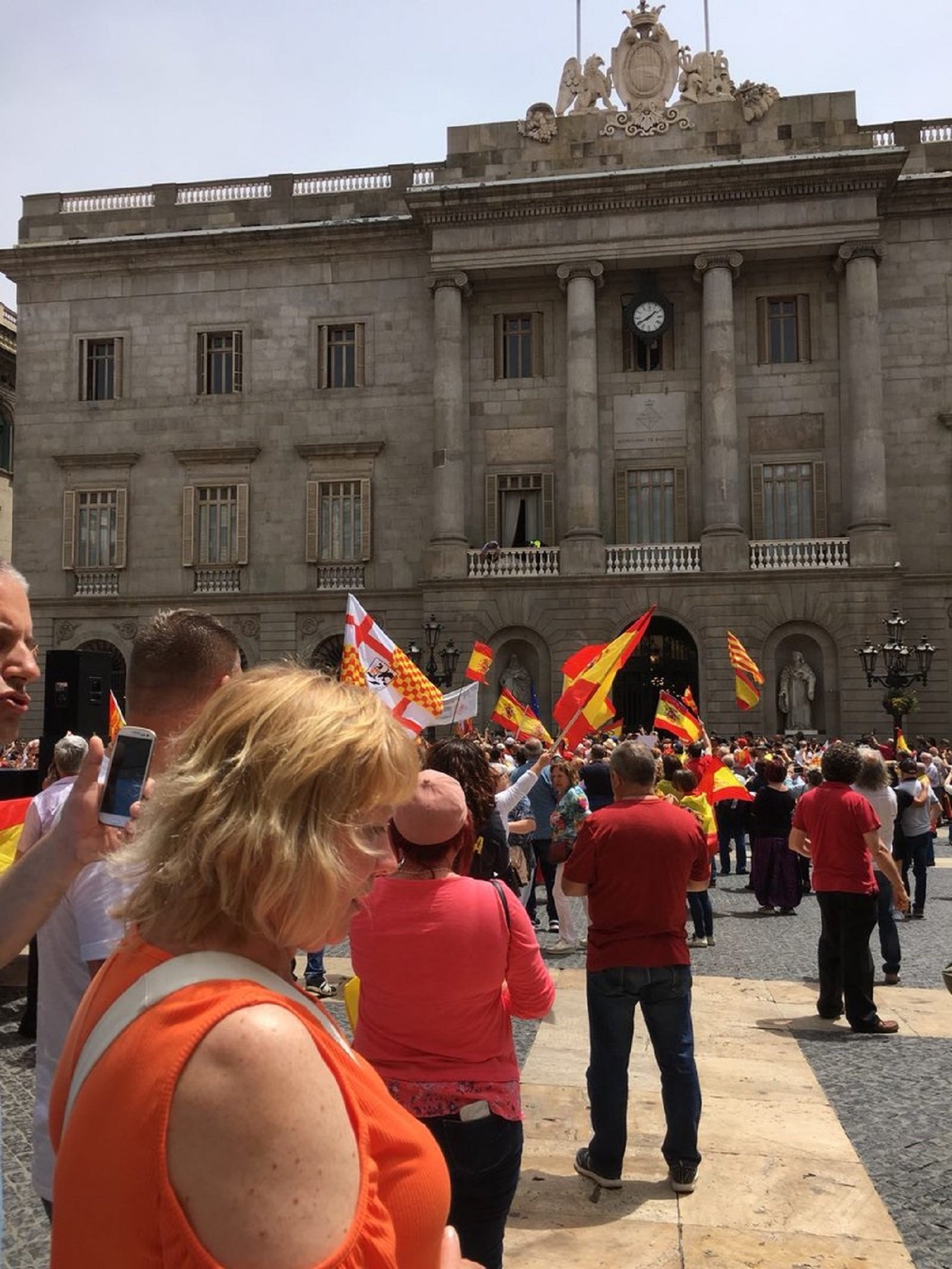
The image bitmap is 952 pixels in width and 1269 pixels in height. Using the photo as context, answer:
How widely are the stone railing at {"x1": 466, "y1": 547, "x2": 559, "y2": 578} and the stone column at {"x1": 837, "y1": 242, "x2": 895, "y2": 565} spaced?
776cm

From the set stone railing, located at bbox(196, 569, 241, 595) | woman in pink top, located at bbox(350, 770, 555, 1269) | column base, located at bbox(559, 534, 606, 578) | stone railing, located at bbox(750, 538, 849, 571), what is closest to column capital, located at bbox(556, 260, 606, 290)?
column base, located at bbox(559, 534, 606, 578)

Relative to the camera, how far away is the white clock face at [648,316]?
3009 cm

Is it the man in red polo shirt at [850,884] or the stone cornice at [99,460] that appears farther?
the stone cornice at [99,460]

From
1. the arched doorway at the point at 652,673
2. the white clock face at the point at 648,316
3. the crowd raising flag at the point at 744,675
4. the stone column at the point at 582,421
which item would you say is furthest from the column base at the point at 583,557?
the crowd raising flag at the point at 744,675

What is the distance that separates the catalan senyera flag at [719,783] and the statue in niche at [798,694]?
14846 millimetres

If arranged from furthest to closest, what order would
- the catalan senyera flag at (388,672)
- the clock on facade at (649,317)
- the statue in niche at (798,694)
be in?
1. the clock on facade at (649,317)
2. the statue in niche at (798,694)
3. the catalan senyera flag at (388,672)

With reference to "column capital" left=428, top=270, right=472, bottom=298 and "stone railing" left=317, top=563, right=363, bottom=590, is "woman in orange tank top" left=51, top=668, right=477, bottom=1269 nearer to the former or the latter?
"stone railing" left=317, top=563, right=363, bottom=590

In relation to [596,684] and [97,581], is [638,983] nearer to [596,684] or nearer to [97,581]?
[596,684]

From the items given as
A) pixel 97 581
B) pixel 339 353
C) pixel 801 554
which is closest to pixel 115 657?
pixel 97 581

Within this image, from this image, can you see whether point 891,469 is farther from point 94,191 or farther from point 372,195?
point 94,191

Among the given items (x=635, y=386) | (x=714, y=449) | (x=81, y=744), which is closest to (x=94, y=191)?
(x=635, y=386)

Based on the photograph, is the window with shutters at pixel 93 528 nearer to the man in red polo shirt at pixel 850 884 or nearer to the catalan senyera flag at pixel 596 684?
the catalan senyera flag at pixel 596 684

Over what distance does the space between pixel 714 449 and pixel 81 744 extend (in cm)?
2580

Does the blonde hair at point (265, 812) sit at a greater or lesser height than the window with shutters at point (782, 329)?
lesser
